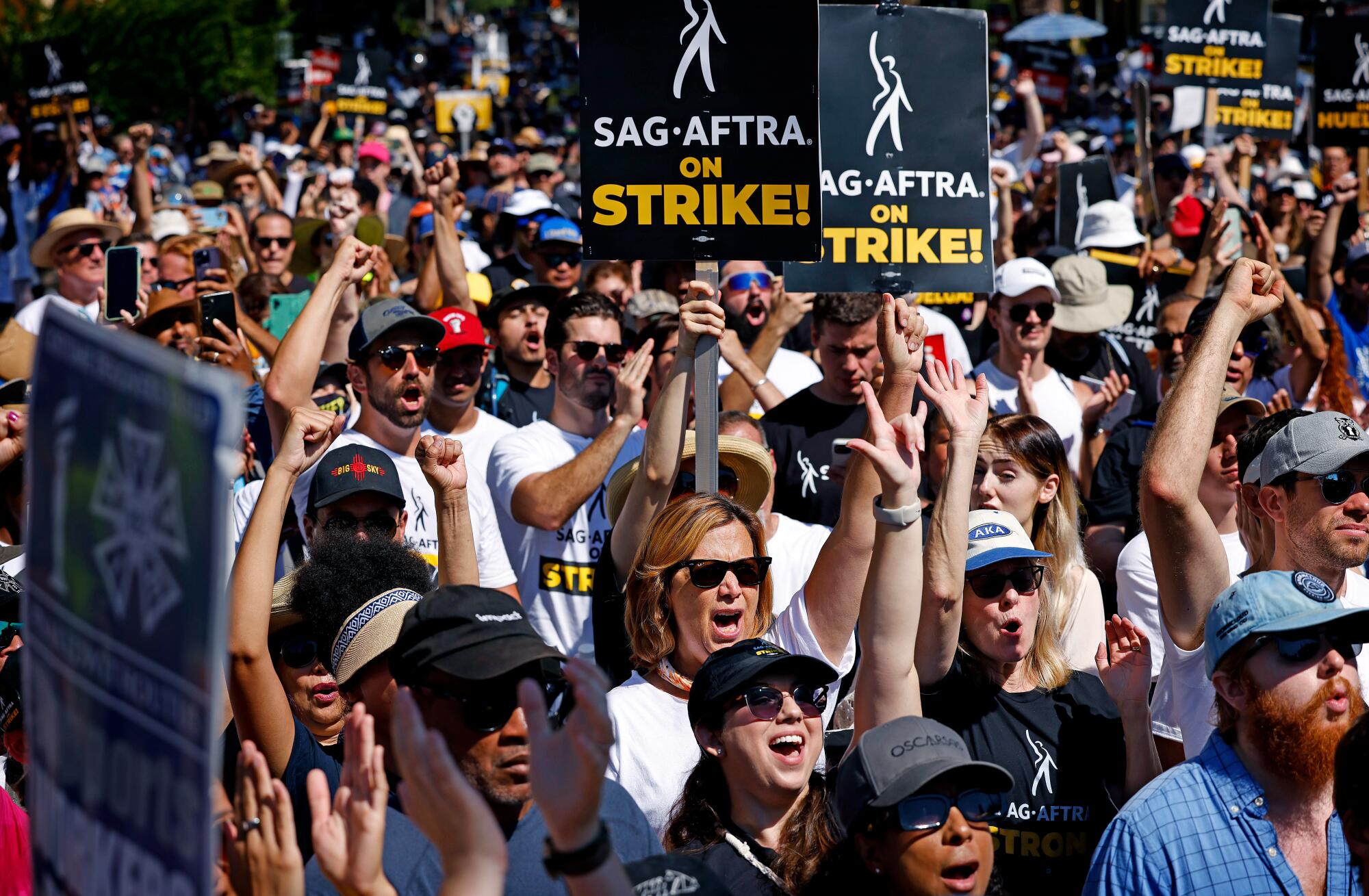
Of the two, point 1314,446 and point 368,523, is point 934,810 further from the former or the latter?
point 368,523

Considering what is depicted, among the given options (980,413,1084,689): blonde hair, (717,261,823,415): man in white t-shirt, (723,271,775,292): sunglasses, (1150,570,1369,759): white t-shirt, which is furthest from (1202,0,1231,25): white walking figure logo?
(1150,570,1369,759): white t-shirt

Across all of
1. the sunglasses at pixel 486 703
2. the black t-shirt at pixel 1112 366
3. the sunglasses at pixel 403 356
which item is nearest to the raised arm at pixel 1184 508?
the sunglasses at pixel 486 703

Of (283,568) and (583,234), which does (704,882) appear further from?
(283,568)

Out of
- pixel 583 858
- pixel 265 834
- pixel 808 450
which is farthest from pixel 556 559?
pixel 583 858

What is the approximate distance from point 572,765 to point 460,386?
150 inches

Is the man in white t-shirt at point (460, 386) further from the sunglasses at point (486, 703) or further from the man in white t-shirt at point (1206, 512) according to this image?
the sunglasses at point (486, 703)

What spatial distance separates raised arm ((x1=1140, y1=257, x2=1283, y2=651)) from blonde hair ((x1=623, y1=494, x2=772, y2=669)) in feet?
3.14

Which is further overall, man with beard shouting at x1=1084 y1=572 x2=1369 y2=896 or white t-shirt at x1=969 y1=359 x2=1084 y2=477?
white t-shirt at x1=969 y1=359 x2=1084 y2=477

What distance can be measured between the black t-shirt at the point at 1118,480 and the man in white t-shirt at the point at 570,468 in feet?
6.10

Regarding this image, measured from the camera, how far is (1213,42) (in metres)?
11.5

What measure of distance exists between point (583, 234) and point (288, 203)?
11.3m

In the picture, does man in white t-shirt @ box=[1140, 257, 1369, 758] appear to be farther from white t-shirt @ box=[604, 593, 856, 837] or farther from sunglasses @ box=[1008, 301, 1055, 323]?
sunglasses @ box=[1008, 301, 1055, 323]

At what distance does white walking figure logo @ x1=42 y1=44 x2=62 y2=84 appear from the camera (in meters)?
13.4

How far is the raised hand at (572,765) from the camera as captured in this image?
89.5 inches
